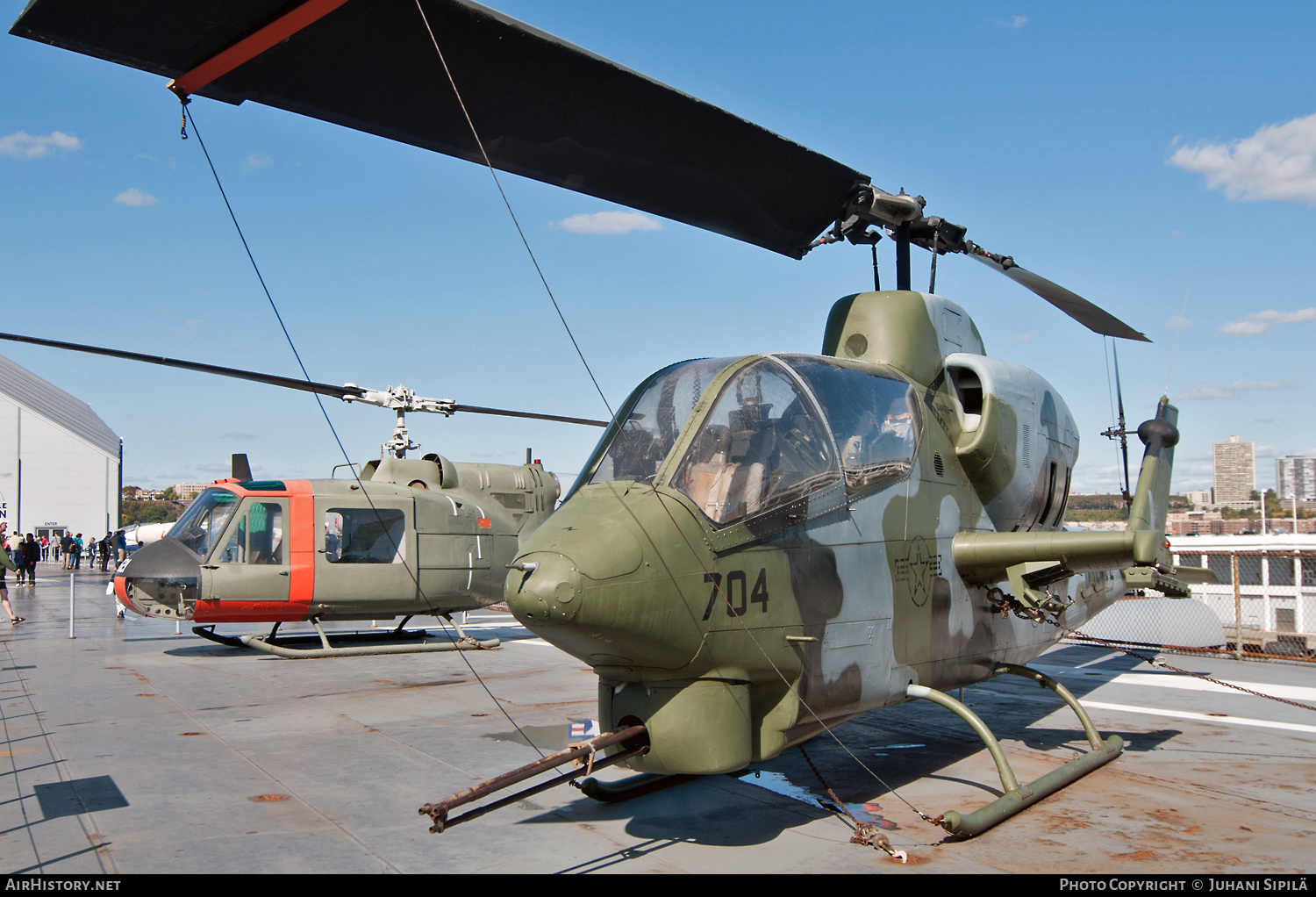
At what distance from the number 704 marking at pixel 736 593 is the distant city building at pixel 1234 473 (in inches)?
5177

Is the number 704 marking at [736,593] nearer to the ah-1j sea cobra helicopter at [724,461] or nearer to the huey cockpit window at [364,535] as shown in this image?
the ah-1j sea cobra helicopter at [724,461]

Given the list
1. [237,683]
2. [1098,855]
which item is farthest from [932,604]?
[237,683]

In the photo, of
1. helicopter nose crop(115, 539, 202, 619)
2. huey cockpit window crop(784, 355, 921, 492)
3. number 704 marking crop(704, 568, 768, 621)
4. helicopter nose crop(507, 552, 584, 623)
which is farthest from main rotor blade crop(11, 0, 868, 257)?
helicopter nose crop(115, 539, 202, 619)

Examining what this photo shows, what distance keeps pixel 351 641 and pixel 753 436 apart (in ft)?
38.1

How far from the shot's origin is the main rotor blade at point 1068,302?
830 cm

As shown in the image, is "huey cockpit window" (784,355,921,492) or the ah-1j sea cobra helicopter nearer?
the ah-1j sea cobra helicopter

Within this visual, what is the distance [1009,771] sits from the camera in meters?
5.45

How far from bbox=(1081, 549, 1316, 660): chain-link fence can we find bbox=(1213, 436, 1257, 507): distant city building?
117 metres

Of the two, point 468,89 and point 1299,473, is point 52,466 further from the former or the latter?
point 1299,473

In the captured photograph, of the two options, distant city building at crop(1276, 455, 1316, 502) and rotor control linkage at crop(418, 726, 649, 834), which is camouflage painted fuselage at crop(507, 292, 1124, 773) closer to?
rotor control linkage at crop(418, 726, 649, 834)

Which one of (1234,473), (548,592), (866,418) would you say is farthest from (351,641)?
(1234,473)

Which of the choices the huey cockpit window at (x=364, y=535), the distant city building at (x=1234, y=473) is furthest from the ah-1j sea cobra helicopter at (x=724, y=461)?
the distant city building at (x=1234, y=473)

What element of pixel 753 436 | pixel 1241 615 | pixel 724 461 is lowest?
pixel 1241 615

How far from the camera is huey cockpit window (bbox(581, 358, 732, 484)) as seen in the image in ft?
15.7
